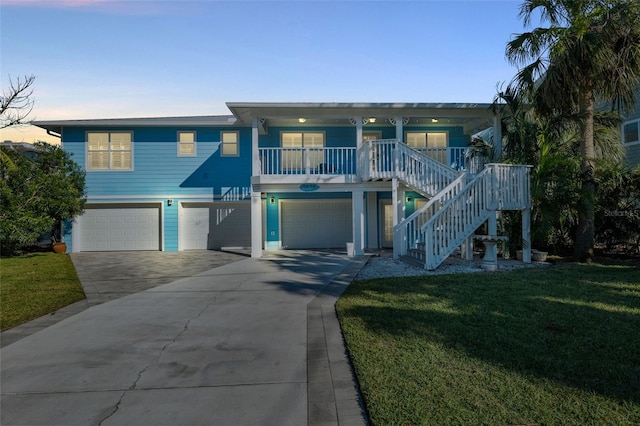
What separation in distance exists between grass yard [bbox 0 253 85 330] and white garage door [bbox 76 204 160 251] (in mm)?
3902

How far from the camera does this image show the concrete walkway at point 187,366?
2840 mm

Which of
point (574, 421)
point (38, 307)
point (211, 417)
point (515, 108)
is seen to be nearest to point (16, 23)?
point (38, 307)

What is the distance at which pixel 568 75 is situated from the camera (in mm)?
9539

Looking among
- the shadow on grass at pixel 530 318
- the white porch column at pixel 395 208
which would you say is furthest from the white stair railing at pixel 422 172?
the shadow on grass at pixel 530 318

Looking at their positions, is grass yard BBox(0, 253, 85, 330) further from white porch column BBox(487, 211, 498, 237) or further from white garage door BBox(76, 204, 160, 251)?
white porch column BBox(487, 211, 498, 237)

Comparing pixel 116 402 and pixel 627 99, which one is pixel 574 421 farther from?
pixel 627 99

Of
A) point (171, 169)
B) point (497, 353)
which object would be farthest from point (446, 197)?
point (171, 169)

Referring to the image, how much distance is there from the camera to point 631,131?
1413 cm

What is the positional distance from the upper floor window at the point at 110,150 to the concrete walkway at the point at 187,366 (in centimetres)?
1102

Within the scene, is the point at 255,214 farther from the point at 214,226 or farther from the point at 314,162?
the point at 214,226

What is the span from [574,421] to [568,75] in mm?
9673

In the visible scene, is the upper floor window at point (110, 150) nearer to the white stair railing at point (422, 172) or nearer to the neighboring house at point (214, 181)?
the neighboring house at point (214, 181)

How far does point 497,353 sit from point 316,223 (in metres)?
12.3

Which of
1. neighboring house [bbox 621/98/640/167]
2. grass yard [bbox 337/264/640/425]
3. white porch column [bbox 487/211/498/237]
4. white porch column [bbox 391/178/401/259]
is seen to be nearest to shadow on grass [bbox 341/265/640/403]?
grass yard [bbox 337/264/640/425]
